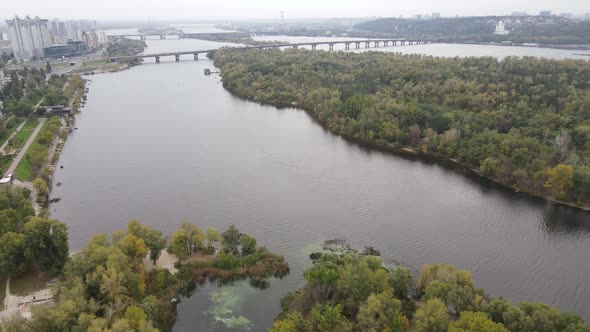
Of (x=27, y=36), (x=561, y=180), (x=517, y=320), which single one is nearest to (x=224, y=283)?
(x=517, y=320)

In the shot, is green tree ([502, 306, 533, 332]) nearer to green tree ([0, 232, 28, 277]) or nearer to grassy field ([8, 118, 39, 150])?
green tree ([0, 232, 28, 277])

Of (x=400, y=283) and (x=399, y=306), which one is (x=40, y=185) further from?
(x=399, y=306)

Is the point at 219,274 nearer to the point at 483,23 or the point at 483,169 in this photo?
the point at 483,169

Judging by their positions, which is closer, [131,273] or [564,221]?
[131,273]

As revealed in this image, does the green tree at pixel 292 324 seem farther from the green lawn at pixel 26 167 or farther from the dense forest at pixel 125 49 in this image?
the dense forest at pixel 125 49

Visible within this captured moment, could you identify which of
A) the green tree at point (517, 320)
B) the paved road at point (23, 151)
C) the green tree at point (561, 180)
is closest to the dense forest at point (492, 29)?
the green tree at point (561, 180)

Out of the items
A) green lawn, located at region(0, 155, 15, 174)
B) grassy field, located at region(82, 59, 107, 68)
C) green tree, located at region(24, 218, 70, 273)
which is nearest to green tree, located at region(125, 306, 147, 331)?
green tree, located at region(24, 218, 70, 273)
